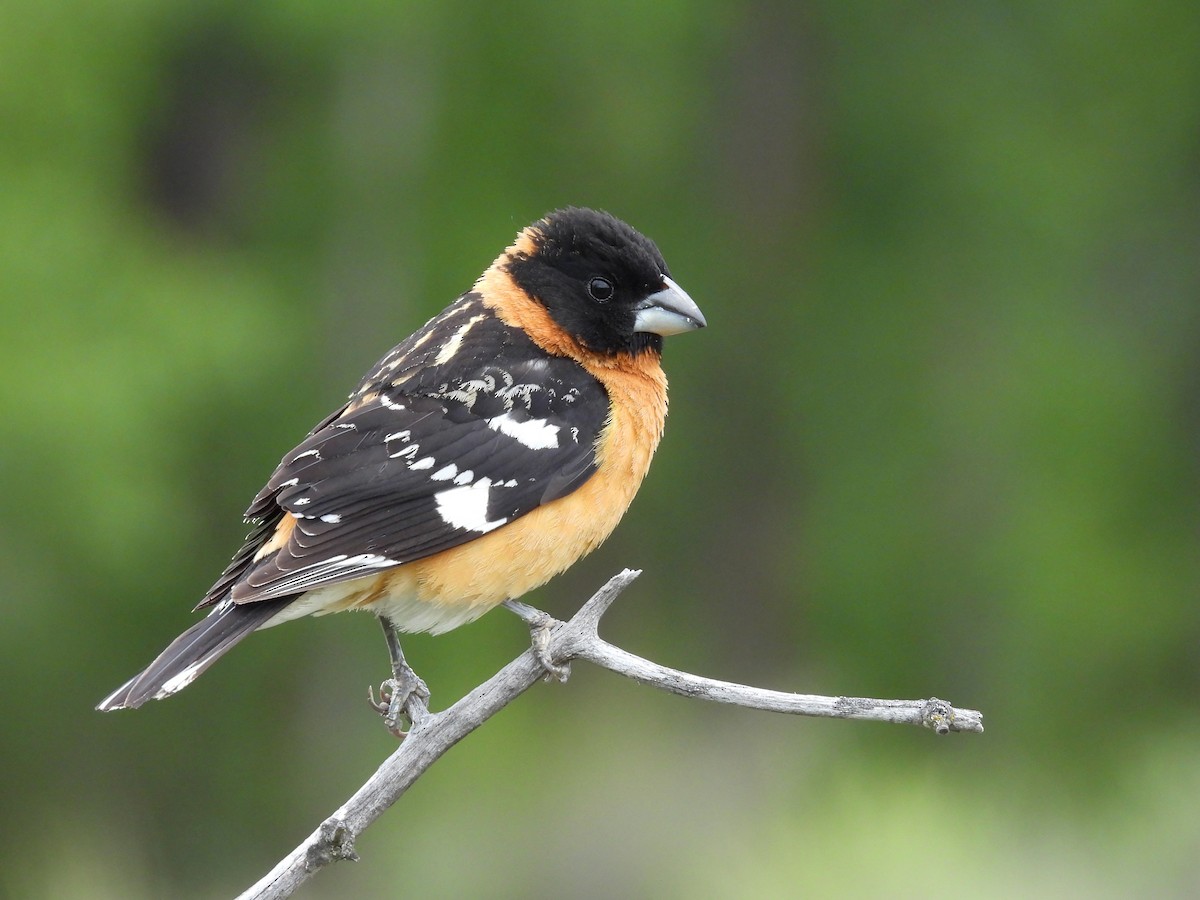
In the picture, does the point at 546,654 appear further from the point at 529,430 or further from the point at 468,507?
the point at 529,430

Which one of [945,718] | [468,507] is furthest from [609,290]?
[945,718]

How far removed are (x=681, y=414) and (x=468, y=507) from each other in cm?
793

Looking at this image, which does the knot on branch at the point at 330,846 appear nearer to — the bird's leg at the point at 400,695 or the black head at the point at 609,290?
the bird's leg at the point at 400,695

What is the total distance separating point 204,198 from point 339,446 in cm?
724

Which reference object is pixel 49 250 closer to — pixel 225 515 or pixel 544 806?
pixel 225 515

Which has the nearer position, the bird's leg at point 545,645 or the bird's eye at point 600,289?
the bird's leg at point 545,645

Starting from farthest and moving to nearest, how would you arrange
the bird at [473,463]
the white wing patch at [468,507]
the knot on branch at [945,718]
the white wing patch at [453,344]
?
1. the white wing patch at [453,344]
2. the white wing patch at [468,507]
3. the bird at [473,463]
4. the knot on branch at [945,718]

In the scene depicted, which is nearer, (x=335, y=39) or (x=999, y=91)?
(x=335, y=39)

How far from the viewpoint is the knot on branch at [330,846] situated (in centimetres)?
321

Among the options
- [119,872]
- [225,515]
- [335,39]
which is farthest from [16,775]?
[335,39]

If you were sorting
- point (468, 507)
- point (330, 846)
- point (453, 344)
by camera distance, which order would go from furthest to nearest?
point (453, 344)
point (468, 507)
point (330, 846)

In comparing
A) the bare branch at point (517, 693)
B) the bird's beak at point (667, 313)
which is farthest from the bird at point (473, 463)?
the bare branch at point (517, 693)

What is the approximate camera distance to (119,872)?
9.70 m

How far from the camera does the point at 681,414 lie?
1196cm
